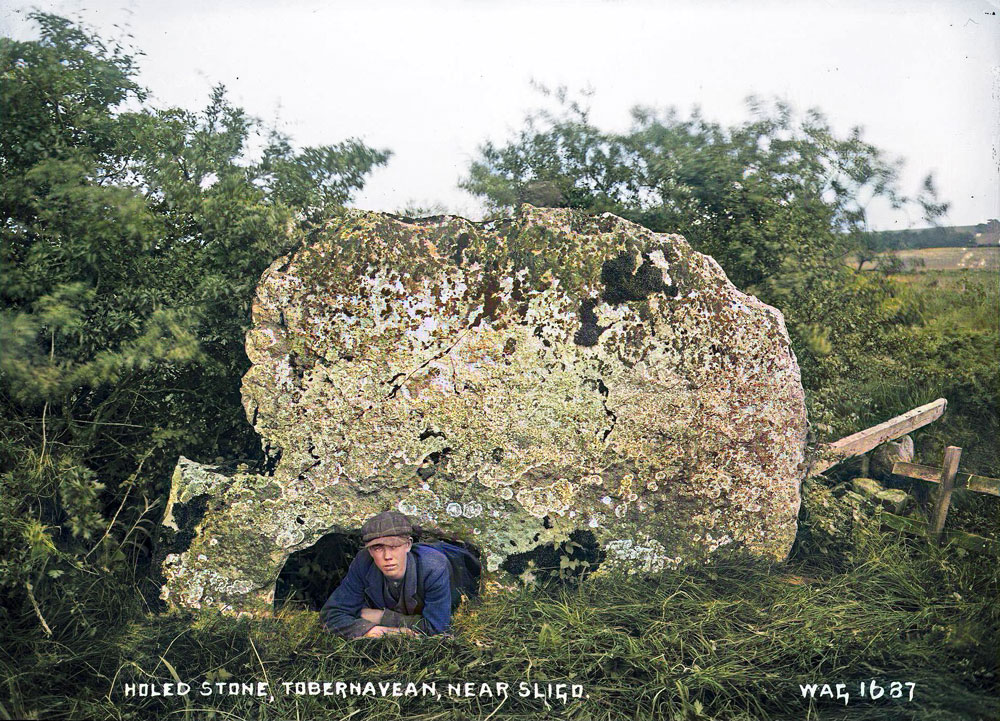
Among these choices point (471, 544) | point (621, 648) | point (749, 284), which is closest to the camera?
point (621, 648)

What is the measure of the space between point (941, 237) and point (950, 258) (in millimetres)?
131

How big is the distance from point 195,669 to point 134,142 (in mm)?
2701

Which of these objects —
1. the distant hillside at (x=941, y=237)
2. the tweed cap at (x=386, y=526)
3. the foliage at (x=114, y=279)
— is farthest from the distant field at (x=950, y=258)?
the foliage at (x=114, y=279)

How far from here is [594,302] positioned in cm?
385

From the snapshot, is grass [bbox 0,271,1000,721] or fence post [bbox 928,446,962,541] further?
fence post [bbox 928,446,962,541]

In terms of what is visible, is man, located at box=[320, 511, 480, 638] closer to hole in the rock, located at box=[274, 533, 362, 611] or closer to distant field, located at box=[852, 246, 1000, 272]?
hole in the rock, located at box=[274, 533, 362, 611]

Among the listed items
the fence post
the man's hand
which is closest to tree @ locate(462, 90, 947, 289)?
the fence post

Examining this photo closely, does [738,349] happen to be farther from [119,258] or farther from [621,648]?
[119,258]

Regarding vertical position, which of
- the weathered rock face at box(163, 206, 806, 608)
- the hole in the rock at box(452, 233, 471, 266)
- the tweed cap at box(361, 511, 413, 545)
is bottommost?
the tweed cap at box(361, 511, 413, 545)

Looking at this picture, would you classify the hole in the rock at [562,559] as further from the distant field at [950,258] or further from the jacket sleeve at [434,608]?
the distant field at [950,258]

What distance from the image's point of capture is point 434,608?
12.3 feet

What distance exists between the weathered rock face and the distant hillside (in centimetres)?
105

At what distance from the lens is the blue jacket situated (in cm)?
375

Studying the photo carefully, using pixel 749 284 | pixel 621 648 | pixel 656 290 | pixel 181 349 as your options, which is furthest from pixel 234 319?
pixel 749 284
